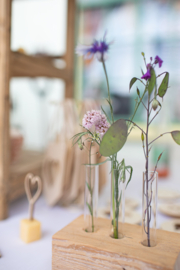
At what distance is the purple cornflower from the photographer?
0.62 metres

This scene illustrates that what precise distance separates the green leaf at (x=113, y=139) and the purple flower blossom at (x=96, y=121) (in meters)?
0.06

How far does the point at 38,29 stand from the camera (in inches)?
93.0

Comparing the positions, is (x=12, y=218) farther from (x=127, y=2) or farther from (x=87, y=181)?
(x=127, y=2)

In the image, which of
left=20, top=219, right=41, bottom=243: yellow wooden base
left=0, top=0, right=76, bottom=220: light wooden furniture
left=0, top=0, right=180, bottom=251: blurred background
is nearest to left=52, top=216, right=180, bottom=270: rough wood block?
left=20, top=219, right=41, bottom=243: yellow wooden base

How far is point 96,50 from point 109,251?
1.42ft

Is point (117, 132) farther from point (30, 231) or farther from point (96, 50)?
point (30, 231)

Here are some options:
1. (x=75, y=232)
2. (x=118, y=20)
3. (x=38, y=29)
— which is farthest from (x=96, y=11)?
(x=75, y=232)

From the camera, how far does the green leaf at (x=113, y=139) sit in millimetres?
513

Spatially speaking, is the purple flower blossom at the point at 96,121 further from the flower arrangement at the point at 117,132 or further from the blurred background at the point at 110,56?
the blurred background at the point at 110,56

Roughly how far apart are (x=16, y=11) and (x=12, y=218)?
5.97 feet

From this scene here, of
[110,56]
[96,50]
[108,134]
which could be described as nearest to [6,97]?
[96,50]

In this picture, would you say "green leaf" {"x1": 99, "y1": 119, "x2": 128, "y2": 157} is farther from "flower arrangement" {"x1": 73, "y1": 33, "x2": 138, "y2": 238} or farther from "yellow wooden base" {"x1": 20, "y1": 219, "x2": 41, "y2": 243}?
"yellow wooden base" {"x1": 20, "y1": 219, "x2": 41, "y2": 243}

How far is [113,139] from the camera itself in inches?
20.4

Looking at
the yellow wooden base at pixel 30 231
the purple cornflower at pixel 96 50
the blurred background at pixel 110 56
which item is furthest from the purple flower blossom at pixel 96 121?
the blurred background at pixel 110 56
